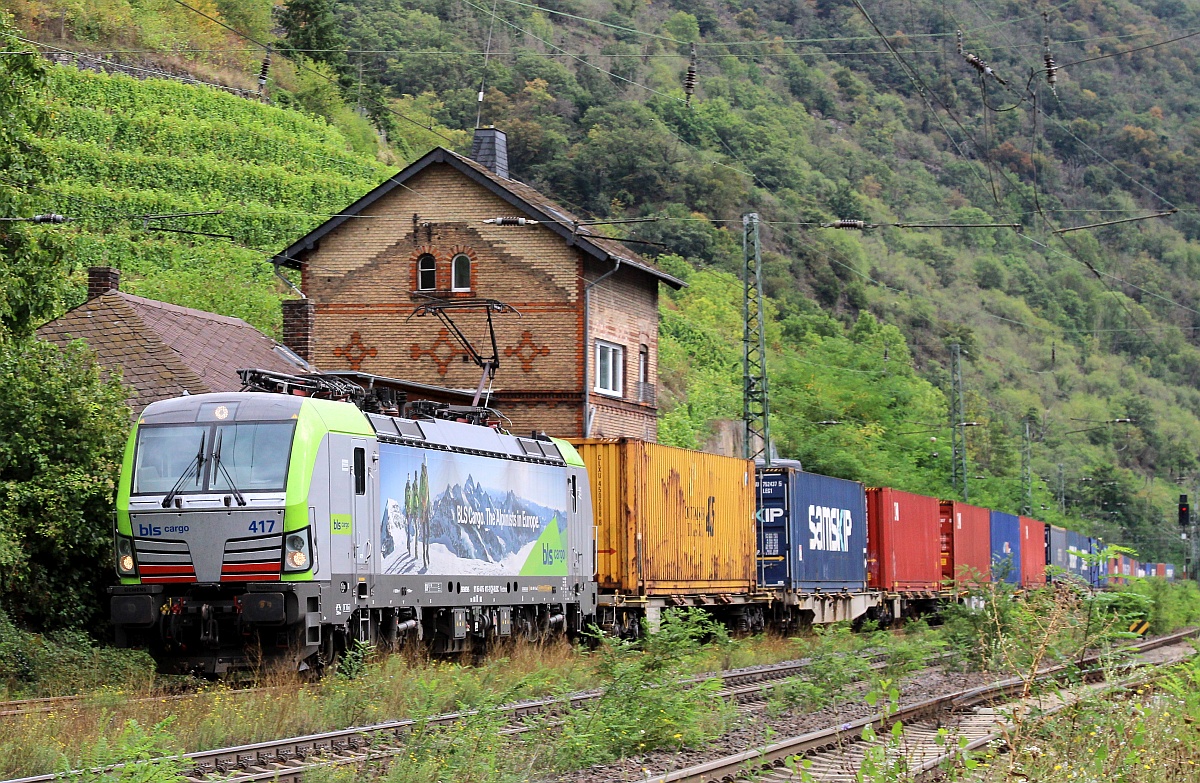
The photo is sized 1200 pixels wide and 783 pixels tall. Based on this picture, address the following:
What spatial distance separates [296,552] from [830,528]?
52.0ft

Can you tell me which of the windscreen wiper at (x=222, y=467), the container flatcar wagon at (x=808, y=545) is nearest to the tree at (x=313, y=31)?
the container flatcar wagon at (x=808, y=545)

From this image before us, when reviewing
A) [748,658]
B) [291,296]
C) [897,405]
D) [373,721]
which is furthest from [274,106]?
[373,721]

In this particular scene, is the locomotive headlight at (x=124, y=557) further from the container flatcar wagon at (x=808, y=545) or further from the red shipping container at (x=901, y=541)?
the red shipping container at (x=901, y=541)

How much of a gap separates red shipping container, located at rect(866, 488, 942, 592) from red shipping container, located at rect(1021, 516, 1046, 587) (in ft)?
26.9

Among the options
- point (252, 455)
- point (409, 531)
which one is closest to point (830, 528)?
point (409, 531)

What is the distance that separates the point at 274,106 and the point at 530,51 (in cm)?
4513

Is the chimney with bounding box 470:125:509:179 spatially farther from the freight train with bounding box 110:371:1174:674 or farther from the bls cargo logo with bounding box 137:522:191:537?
the bls cargo logo with bounding box 137:522:191:537

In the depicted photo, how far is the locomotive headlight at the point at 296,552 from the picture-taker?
16.5m

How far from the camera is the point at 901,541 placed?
113 ft

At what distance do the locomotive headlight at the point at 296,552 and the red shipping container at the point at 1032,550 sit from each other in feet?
103

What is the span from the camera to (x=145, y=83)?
64.1 meters

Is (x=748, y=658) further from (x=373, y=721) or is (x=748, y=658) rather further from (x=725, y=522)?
(x=373, y=721)

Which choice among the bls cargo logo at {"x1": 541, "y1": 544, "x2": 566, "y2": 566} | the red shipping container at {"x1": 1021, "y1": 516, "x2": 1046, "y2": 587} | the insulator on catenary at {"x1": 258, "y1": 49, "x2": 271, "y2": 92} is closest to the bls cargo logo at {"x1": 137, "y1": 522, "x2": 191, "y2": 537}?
the bls cargo logo at {"x1": 541, "y1": 544, "x2": 566, "y2": 566}

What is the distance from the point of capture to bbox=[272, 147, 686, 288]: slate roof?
37750 mm
